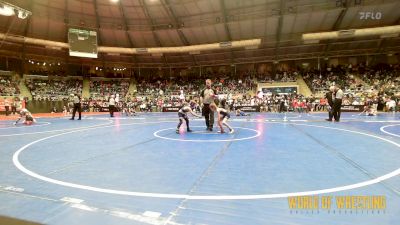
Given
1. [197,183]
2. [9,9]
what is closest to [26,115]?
[197,183]

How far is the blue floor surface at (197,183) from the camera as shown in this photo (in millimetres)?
2908

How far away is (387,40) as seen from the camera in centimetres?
3281

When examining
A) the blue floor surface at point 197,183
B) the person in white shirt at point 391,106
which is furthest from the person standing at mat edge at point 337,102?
the person in white shirt at point 391,106

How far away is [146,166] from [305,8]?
2848cm

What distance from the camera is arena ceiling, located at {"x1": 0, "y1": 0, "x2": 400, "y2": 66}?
93.1ft

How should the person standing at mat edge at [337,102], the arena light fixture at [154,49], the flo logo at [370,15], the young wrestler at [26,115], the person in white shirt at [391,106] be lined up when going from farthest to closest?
the arena light fixture at [154,49] < the flo logo at [370,15] < the person in white shirt at [391,106] < the young wrestler at [26,115] < the person standing at mat edge at [337,102]

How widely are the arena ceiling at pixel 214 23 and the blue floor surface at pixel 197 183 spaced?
83.5 feet

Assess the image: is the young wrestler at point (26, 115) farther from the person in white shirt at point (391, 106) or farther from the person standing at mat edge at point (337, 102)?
the person in white shirt at point (391, 106)

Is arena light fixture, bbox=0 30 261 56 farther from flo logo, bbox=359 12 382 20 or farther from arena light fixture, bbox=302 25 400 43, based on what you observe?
flo logo, bbox=359 12 382 20

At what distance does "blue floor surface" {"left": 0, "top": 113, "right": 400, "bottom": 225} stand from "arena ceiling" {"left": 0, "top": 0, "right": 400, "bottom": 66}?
25.4 m

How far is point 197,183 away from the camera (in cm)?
402

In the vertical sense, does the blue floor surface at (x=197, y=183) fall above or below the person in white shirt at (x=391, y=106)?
below

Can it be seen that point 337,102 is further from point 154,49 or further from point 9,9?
point 154,49

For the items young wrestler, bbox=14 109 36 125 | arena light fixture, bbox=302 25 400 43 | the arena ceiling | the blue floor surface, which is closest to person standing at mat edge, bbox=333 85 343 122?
the blue floor surface
